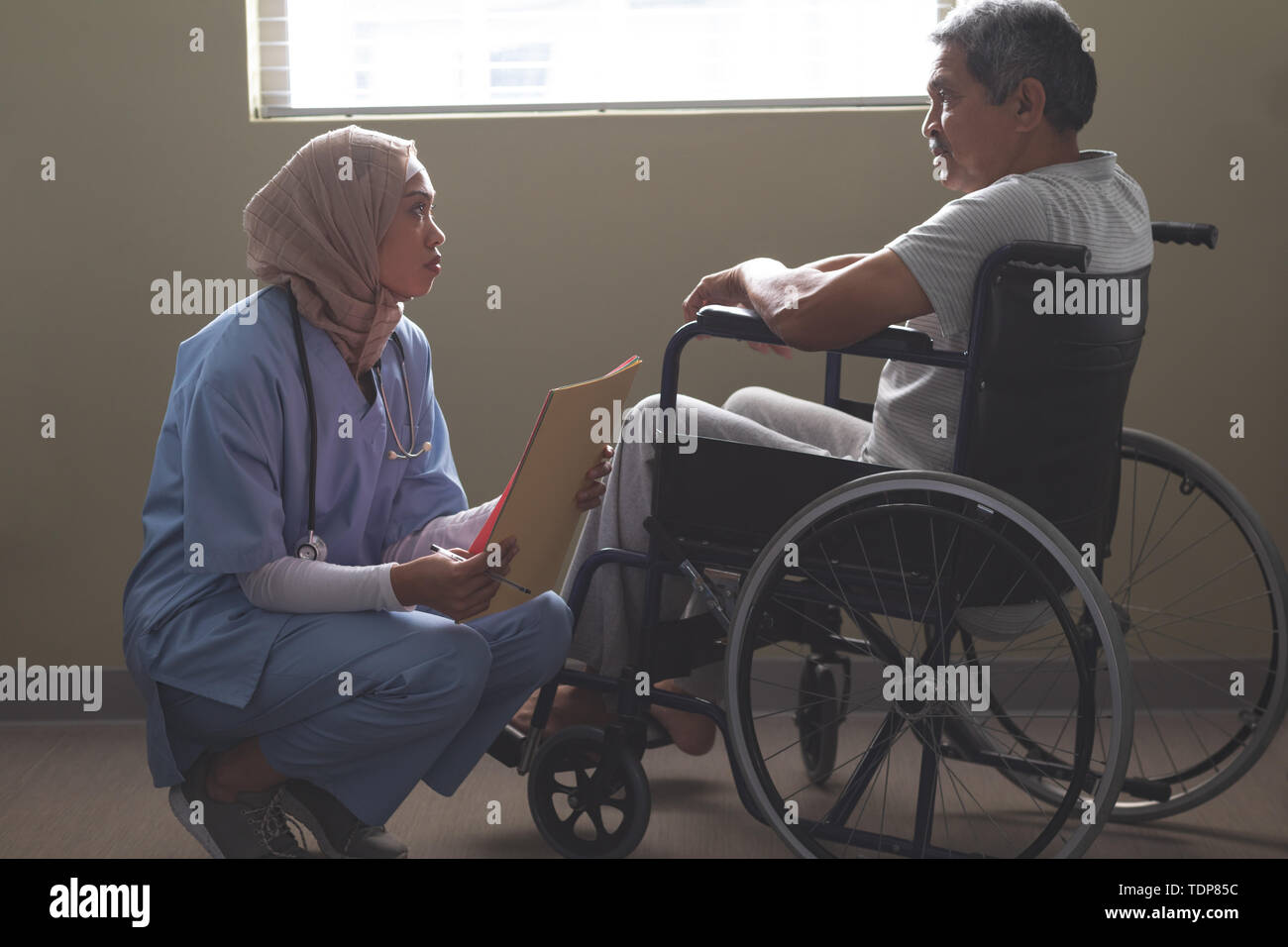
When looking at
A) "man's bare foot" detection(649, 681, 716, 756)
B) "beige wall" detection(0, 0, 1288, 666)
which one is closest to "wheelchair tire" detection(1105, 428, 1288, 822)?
"beige wall" detection(0, 0, 1288, 666)

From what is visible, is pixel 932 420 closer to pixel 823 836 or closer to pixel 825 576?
pixel 825 576

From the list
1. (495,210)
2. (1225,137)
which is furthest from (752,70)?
(1225,137)

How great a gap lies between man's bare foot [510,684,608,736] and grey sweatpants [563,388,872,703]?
0.09m

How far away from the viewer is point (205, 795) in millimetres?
1688

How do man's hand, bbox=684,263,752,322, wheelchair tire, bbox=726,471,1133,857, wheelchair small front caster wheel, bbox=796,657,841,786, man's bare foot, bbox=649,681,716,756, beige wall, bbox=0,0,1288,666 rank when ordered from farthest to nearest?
beige wall, bbox=0,0,1288,666, wheelchair small front caster wheel, bbox=796,657,841,786, man's bare foot, bbox=649,681,716,756, man's hand, bbox=684,263,752,322, wheelchair tire, bbox=726,471,1133,857

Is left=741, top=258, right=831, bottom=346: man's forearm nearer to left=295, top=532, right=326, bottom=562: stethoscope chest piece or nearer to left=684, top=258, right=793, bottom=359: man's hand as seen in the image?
left=684, top=258, right=793, bottom=359: man's hand

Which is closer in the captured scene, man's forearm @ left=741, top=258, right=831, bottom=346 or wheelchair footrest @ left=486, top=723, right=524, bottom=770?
man's forearm @ left=741, top=258, right=831, bottom=346

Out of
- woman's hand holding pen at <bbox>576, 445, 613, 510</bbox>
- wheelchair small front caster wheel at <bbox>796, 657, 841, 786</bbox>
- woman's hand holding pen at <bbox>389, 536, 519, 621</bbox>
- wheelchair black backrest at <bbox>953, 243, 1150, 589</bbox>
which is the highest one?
wheelchair black backrest at <bbox>953, 243, 1150, 589</bbox>

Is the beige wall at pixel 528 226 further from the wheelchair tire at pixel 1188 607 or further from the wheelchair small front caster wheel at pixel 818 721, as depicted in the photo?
the wheelchair small front caster wheel at pixel 818 721

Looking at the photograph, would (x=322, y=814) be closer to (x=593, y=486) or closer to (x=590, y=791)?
(x=590, y=791)

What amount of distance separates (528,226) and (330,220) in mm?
746

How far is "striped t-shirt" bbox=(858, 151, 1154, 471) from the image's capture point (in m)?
1.54

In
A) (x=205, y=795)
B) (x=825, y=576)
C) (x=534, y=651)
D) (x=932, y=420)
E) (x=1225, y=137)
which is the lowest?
(x=205, y=795)

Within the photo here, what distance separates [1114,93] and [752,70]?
62cm
